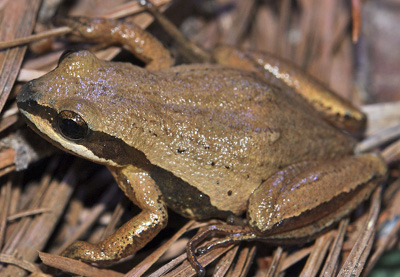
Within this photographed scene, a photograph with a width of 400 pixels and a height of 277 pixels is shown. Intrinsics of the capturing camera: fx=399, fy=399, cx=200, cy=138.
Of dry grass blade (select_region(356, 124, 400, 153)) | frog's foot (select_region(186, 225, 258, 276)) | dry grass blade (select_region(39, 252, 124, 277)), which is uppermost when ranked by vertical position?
dry grass blade (select_region(356, 124, 400, 153))

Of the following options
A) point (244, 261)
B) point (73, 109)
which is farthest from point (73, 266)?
point (244, 261)

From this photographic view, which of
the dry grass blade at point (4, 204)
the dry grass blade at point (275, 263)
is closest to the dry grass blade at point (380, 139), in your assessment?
the dry grass blade at point (275, 263)

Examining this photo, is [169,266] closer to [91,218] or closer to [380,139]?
[91,218]

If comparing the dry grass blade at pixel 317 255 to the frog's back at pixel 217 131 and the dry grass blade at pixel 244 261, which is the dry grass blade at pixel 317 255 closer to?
the dry grass blade at pixel 244 261

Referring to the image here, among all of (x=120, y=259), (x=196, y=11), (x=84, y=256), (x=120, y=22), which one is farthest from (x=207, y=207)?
(x=196, y=11)

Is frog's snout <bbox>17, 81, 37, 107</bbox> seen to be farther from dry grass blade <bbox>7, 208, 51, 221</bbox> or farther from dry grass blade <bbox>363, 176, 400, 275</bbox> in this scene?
dry grass blade <bbox>363, 176, 400, 275</bbox>

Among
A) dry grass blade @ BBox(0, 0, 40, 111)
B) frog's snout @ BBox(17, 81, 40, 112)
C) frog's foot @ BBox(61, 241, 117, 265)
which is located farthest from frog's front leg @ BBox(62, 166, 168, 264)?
dry grass blade @ BBox(0, 0, 40, 111)
